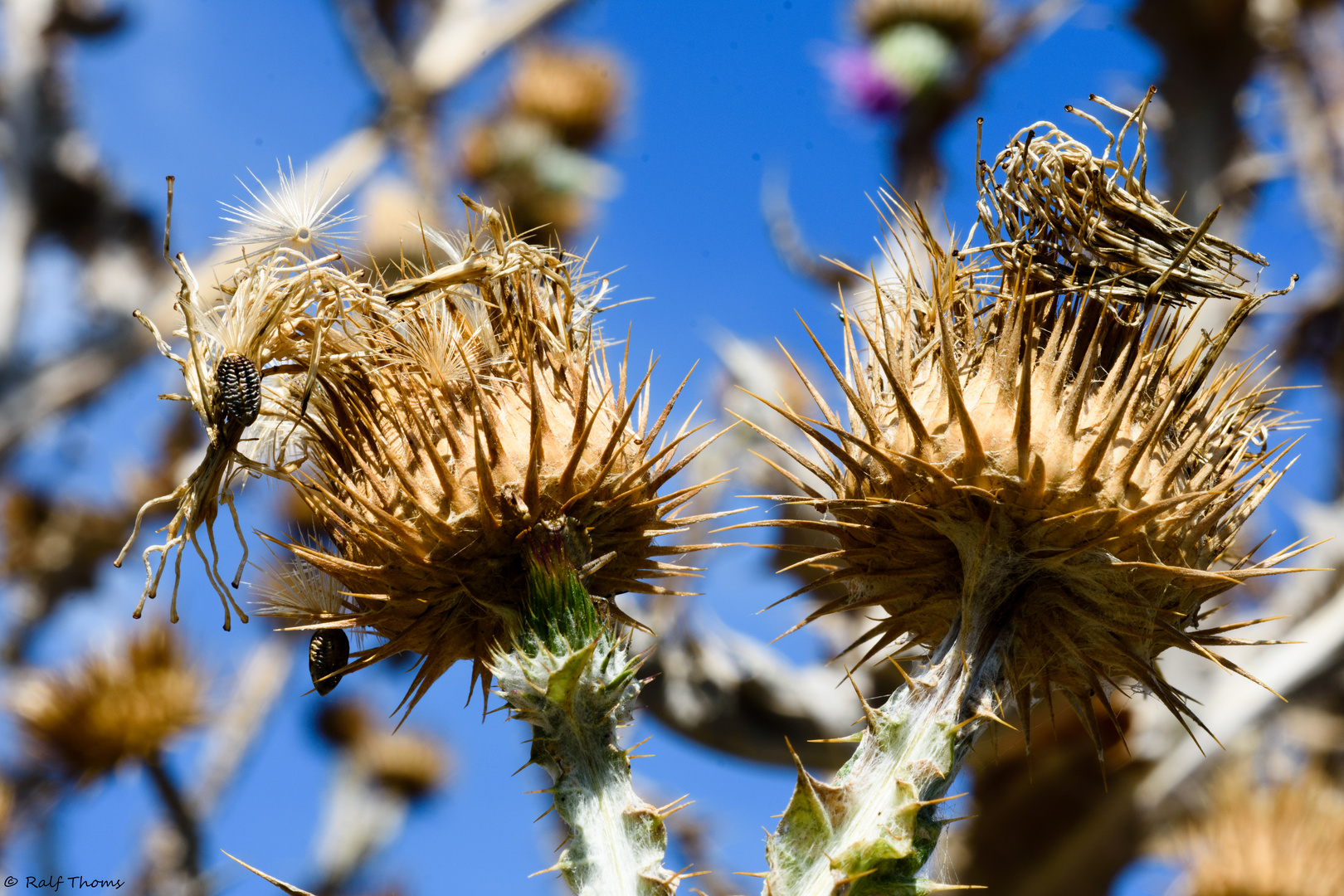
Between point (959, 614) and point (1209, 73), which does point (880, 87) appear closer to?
point (1209, 73)

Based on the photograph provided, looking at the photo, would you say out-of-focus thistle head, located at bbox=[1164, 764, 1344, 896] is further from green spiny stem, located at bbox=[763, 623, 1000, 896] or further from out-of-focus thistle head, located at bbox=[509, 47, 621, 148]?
out-of-focus thistle head, located at bbox=[509, 47, 621, 148]

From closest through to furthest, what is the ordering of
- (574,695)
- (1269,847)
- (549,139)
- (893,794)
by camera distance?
(893,794) < (574,695) < (1269,847) < (549,139)

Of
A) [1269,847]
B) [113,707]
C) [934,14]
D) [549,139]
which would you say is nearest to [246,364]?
[1269,847]

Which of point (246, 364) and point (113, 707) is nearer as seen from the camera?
point (246, 364)

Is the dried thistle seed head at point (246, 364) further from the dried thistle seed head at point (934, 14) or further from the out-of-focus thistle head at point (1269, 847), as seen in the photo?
the dried thistle seed head at point (934, 14)

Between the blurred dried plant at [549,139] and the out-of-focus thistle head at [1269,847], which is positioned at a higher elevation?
the blurred dried plant at [549,139]

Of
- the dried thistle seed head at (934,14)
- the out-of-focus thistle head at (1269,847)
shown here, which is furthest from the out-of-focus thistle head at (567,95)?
the out-of-focus thistle head at (1269,847)

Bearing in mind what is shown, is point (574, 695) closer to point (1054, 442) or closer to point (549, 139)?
point (1054, 442)
